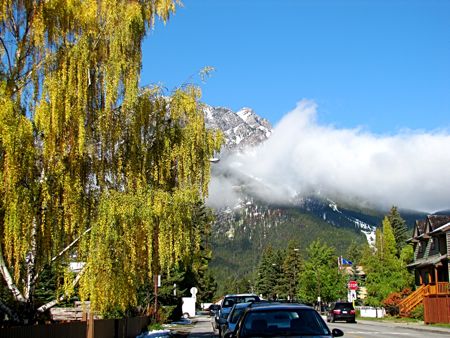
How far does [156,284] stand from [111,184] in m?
24.0

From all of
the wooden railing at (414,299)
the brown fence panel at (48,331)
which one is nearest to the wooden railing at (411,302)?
the wooden railing at (414,299)

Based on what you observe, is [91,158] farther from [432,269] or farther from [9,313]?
[432,269]

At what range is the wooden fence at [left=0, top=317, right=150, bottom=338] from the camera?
13531 millimetres

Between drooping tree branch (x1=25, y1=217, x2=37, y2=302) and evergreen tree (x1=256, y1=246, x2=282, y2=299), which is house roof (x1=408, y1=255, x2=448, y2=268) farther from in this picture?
evergreen tree (x1=256, y1=246, x2=282, y2=299)

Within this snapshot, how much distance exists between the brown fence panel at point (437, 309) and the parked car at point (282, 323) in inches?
1410

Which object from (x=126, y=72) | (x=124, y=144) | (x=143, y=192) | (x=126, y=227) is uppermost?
(x=126, y=72)

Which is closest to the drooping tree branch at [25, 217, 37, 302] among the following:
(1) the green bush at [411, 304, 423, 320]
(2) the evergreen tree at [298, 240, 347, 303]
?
(1) the green bush at [411, 304, 423, 320]

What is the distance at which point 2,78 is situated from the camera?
14883 mm

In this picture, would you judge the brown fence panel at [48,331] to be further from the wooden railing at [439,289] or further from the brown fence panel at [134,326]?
the wooden railing at [439,289]

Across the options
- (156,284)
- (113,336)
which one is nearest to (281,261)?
(156,284)

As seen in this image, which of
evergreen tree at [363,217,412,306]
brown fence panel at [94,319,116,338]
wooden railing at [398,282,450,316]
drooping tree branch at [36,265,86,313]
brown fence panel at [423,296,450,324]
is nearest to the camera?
drooping tree branch at [36,265,86,313]

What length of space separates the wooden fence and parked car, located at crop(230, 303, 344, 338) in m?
4.96

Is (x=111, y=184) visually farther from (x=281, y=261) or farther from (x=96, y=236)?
(x=281, y=261)

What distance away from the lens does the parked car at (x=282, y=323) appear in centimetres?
1064
